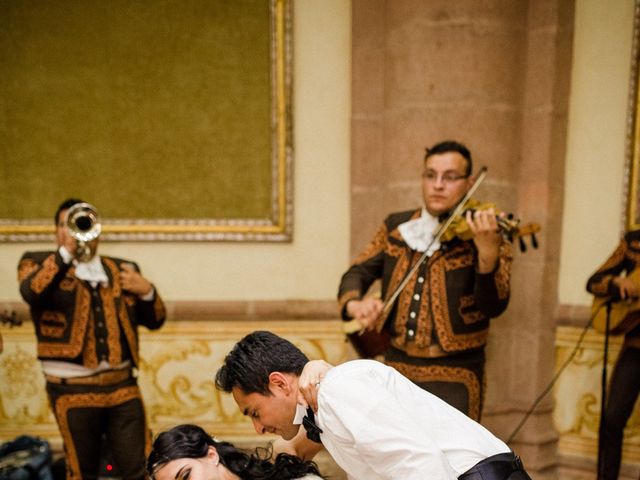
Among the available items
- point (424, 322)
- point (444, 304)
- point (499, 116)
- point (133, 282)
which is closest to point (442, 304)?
point (444, 304)

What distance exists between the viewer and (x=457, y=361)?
7.23 feet

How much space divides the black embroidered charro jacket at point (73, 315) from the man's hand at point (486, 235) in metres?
1.80

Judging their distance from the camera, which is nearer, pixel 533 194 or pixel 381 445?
pixel 381 445

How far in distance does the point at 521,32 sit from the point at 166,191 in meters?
2.57

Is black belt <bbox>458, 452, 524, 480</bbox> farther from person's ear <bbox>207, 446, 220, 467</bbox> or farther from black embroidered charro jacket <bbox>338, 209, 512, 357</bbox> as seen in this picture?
black embroidered charro jacket <bbox>338, 209, 512, 357</bbox>

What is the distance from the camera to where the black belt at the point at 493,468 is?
1.27 m

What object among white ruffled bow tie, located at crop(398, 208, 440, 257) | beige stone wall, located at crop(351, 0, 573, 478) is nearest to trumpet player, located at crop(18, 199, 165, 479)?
white ruffled bow tie, located at crop(398, 208, 440, 257)

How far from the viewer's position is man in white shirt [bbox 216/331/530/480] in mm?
1129

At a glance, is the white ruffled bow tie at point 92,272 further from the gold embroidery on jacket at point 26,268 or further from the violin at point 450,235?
the violin at point 450,235

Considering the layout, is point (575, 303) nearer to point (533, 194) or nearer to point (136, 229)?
point (533, 194)

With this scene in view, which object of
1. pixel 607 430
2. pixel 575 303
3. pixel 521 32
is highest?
pixel 521 32

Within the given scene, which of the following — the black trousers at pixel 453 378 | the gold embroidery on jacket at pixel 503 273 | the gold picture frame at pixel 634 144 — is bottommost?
the black trousers at pixel 453 378

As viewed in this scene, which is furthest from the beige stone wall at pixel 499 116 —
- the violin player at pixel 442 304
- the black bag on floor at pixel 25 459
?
the black bag on floor at pixel 25 459

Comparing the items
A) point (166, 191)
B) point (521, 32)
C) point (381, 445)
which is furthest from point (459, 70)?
point (381, 445)
